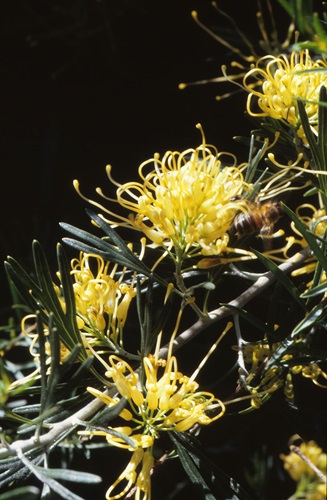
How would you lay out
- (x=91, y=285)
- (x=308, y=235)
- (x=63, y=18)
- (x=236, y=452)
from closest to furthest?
(x=308, y=235) < (x=91, y=285) < (x=236, y=452) < (x=63, y=18)

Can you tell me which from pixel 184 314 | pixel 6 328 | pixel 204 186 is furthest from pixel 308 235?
pixel 6 328

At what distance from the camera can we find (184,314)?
122cm

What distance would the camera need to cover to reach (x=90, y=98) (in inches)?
65.9

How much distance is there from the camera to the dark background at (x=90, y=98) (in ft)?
4.98

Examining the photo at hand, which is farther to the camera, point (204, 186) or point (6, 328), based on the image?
point (6, 328)

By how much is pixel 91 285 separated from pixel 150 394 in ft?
0.53

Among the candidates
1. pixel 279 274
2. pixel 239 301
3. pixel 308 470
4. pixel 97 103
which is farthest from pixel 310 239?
pixel 97 103

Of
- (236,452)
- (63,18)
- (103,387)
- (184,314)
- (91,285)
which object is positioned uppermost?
(63,18)

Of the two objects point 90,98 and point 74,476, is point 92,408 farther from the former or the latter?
point 90,98

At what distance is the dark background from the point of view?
152cm

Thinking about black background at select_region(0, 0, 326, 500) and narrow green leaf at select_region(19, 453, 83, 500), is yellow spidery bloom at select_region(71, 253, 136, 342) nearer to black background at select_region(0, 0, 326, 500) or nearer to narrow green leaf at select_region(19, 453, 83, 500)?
narrow green leaf at select_region(19, 453, 83, 500)

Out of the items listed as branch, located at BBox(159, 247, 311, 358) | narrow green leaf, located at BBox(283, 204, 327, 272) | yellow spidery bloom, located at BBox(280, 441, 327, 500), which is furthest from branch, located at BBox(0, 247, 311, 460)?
yellow spidery bloom, located at BBox(280, 441, 327, 500)

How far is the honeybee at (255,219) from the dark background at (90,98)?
0.58 metres

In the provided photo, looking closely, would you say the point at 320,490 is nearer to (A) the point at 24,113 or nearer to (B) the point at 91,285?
(B) the point at 91,285
